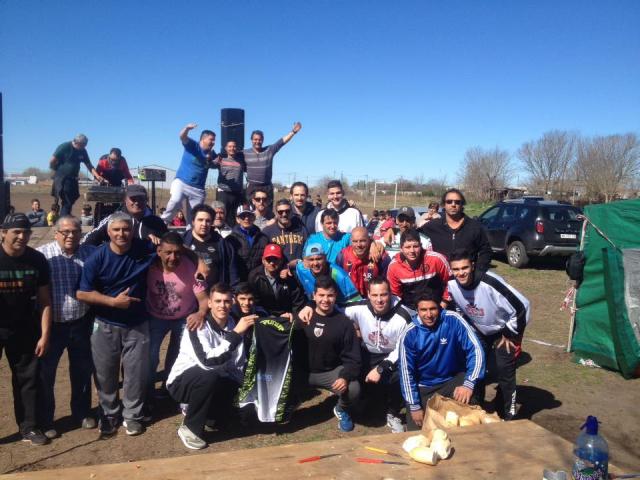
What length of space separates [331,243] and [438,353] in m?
1.74

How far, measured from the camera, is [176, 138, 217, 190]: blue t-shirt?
7176mm

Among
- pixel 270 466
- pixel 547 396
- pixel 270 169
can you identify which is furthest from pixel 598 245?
pixel 270 466

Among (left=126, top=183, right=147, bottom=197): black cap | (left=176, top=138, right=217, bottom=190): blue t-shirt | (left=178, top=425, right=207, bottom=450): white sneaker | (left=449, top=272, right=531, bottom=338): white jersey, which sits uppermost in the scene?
(left=176, top=138, right=217, bottom=190): blue t-shirt

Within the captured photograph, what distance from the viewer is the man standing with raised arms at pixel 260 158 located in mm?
7668

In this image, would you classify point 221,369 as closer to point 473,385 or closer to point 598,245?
point 473,385

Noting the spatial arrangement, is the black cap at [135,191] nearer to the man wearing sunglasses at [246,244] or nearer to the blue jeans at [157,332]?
the man wearing sunglasses at [246,244]

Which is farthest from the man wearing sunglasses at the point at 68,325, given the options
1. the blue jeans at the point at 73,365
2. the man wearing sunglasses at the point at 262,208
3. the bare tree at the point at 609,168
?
the bare tree at the point at 609,168

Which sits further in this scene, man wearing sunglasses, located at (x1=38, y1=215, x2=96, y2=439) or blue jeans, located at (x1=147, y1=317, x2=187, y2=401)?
blue jeans, located at (x1=147, y1=317, x2=187, y2=401)

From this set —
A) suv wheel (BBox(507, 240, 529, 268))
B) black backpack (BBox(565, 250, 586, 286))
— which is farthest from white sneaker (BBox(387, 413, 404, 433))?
suv wheel (BBox(507, 240, 529, 268))

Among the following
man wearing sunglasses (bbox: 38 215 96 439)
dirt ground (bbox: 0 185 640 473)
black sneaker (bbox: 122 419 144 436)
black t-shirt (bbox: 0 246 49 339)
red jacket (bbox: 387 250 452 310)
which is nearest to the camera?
black t-shirt (bbox: 0 246 49 339)

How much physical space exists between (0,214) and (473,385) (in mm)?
6542

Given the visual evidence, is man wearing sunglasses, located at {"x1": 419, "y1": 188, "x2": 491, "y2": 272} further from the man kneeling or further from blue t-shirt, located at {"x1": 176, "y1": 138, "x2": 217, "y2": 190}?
blue t-shirt, located at {"x1": 176, "y1": 138, "x2": 217, "y2": 190}

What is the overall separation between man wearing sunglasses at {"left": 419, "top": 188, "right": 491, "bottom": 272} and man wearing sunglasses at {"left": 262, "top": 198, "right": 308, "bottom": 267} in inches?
60.0

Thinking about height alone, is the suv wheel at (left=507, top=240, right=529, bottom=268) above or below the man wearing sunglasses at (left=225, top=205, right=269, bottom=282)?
below
